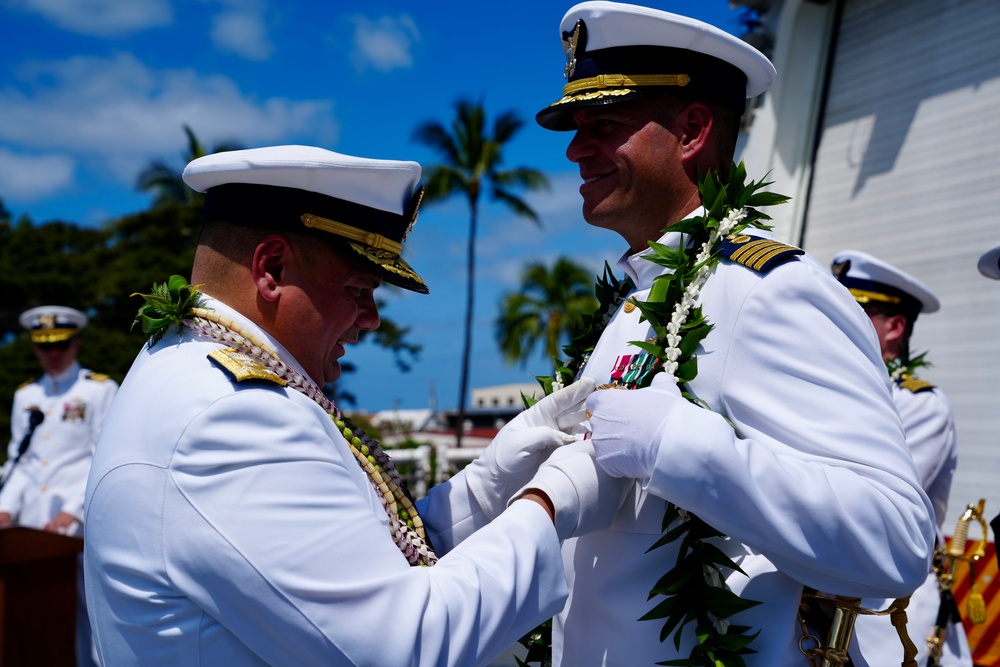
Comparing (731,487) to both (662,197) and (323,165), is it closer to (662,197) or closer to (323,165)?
(662,197)

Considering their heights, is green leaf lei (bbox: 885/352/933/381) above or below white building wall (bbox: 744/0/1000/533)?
below

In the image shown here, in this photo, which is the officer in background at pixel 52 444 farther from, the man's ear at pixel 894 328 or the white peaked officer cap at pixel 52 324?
the man's ear at pixel 894 328

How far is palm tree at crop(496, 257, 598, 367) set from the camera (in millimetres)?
34188

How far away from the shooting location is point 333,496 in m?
1.82

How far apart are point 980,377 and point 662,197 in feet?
20.4

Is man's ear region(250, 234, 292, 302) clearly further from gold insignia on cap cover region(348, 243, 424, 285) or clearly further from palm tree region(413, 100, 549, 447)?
palm tree region(413, 100, 549, 447)

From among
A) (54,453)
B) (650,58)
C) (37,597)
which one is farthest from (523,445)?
(54,453)

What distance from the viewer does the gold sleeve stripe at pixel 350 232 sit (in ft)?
7.03

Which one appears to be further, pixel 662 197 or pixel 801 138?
pixel 801 138

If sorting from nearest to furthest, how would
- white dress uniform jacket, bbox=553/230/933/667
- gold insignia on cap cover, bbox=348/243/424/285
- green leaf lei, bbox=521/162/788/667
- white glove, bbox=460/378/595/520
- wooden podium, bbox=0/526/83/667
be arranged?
white dress uniform jacket, bbox=553/230/933/667, green leaf lei, bbox=521/162/788/667, gold insignia on cap cover, bbox=348/243/424/285, white glove, bbox=460/378/595/520, wooden podium, bbox=0/526/83/667

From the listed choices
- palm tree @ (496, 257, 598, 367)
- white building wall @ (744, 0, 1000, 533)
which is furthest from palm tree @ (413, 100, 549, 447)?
white building wall @ (744, 0, 1000, 533)

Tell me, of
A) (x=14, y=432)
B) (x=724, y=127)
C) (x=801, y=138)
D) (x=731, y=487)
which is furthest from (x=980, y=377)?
(x=14, y=432)

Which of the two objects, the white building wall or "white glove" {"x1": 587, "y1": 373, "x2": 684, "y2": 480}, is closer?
"white glove" {"x1": 587, "y1": 373, "x2": 684, "y2": 480}

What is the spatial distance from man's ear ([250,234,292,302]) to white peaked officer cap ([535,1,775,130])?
2.93 ft
